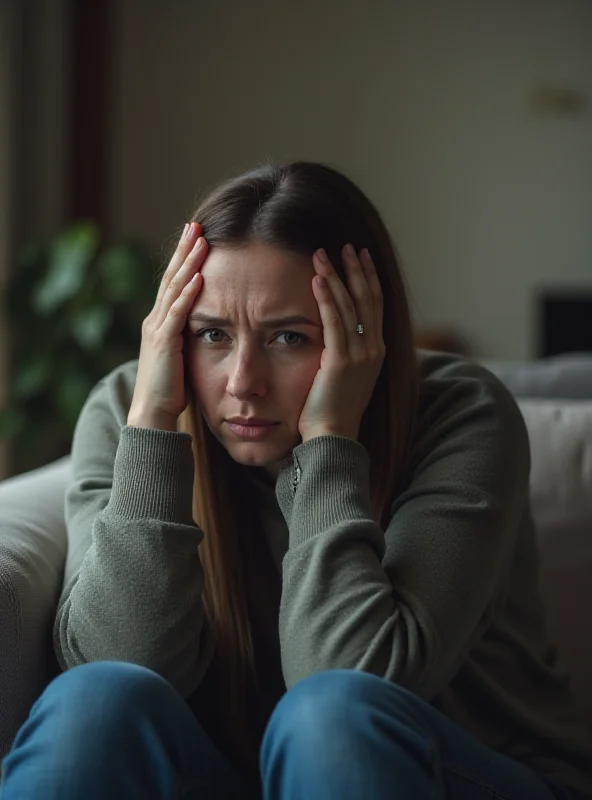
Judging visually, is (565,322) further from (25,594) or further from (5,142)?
(25,594)

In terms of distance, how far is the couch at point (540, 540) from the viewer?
1.07m

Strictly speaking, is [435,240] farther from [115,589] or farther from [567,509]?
[115,589]

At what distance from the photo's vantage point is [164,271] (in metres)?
1.24

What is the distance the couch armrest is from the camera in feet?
3.41

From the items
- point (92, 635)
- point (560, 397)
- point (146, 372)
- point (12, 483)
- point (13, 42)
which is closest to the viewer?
point (92, 635)

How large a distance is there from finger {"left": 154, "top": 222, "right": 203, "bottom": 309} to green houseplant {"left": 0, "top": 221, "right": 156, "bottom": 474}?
198 centimetres

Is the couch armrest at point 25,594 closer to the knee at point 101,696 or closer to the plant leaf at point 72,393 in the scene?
the knee at point 101,696

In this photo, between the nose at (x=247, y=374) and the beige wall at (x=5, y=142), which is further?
the beige wall at (x=5, y=142)

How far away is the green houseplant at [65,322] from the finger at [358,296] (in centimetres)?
206

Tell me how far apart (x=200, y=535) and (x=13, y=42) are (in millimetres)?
2911

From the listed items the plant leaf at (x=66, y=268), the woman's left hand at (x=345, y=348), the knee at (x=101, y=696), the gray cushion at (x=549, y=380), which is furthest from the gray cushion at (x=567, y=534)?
the plant leaf at (x=66, y=268)

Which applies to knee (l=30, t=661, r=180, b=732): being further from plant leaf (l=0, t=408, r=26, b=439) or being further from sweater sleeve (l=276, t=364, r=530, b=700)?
plant leaf (l=0, t=408, r=26, b=439)

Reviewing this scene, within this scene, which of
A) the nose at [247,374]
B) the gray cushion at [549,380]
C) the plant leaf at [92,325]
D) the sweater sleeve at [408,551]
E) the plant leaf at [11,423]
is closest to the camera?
the sweater sleeve at [408,551]

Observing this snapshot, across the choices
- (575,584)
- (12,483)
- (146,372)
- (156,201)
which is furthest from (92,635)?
(156,201)
